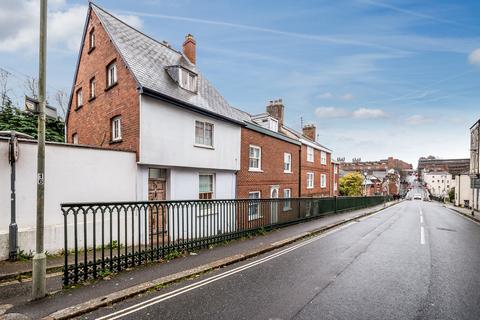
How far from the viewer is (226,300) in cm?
506

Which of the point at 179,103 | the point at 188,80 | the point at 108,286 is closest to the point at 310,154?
the point at 188,80

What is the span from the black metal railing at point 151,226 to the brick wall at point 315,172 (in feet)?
28.4

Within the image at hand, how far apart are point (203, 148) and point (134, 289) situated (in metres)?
9.59

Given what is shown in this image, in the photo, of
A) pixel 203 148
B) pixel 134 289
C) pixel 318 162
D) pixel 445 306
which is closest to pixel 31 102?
pixel 134 289

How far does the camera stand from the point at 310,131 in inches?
1407

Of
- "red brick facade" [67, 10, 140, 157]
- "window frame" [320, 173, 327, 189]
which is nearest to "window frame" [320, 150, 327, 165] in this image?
"window frame" [320, 173, 327, 189]

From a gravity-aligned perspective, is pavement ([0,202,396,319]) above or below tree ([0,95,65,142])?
below

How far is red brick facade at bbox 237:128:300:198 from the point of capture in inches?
707

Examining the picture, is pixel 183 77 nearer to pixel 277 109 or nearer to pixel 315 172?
pixel 277 109

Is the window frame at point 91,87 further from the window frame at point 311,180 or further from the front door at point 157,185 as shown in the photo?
the window frame at point 311,180

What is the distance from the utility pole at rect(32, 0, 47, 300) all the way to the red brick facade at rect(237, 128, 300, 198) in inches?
504

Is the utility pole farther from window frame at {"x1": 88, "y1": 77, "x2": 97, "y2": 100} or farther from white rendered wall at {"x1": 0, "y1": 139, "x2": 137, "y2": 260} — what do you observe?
window frame at {"x1": 88, "y1": 77, "x2": 97, "y2": 100}

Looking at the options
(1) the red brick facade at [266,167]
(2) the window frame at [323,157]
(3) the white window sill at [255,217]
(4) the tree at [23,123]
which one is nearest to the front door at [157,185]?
(3) the white window sill at [255,217]

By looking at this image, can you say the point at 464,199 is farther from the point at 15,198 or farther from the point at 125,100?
the point at 15,198
